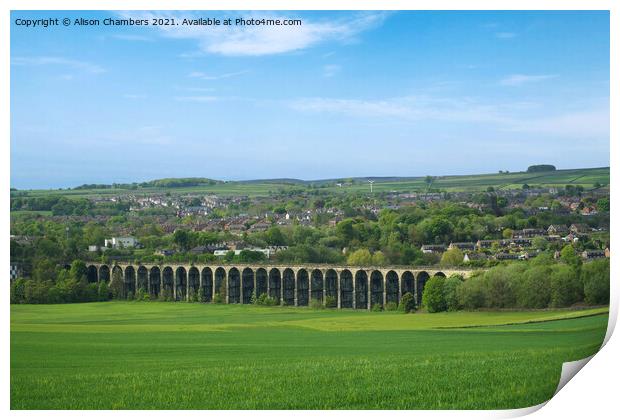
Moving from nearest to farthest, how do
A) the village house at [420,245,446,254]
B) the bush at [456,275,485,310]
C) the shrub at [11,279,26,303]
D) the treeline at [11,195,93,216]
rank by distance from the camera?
the treeline at [11,195,93,216] → the shrub at [11,279,26,303] → the bush at [456,275,485,310] → the village house at [420,245,446,254]

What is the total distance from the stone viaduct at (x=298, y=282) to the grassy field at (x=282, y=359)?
6.16m

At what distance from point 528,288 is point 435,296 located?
4398mm

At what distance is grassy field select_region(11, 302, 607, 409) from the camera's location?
Result: 17.9 metres

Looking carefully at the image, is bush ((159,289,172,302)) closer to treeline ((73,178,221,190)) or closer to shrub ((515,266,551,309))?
treeline ((73,178,221,190))

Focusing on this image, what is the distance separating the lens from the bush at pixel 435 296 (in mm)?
29469

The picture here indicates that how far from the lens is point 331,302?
35594mm

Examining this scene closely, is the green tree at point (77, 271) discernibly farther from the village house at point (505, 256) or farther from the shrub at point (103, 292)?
the village house at point (505, 256)

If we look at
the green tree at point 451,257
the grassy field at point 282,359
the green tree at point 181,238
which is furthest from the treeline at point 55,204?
the green tree at point 451,257

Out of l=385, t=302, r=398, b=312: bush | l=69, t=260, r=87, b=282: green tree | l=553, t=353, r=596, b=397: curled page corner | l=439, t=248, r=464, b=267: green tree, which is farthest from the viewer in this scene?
l=439, t=248, r=464, b=267: green tree

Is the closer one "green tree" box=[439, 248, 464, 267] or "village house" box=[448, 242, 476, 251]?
"green tree" box=[439, 248, 464, 267]

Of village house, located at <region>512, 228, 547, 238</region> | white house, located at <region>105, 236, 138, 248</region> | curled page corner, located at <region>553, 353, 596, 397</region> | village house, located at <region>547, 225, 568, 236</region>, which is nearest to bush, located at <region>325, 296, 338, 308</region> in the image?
village house, located at <region>512, 228, 547, 238</region>

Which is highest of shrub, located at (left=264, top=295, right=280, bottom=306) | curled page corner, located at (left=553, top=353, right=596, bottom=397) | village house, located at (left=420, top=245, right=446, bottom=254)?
village house, located at (left=420, top=245, right=446, bottom=254)

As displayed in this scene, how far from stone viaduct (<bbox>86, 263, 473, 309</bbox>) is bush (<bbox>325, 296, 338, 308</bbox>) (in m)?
0.20

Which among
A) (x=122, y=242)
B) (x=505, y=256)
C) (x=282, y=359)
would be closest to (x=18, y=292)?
(x=122, y=242)
